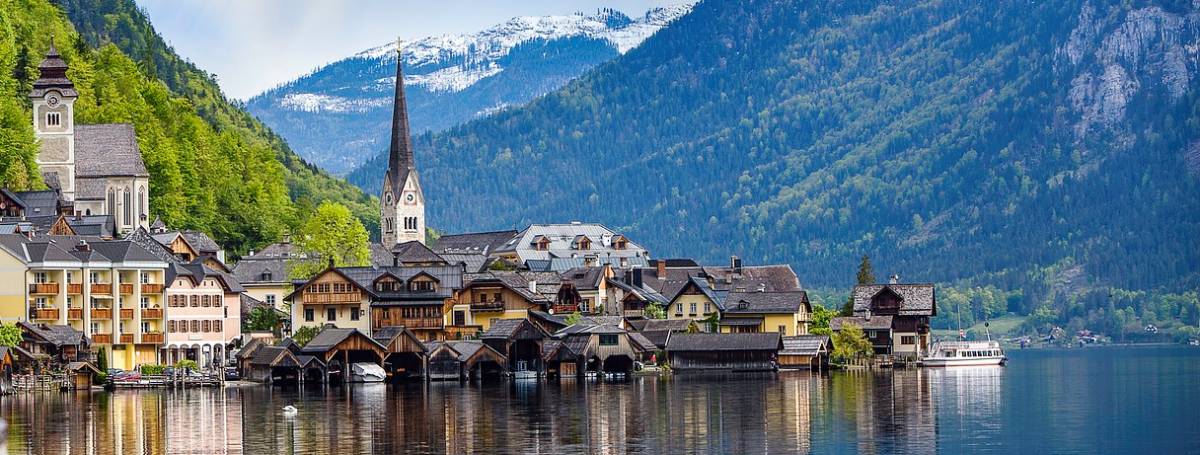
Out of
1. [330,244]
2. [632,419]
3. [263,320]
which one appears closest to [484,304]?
[263,320]

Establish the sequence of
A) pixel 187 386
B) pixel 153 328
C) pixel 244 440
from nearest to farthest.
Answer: pixel 244 440 → pixel 187 386 → pixel 153 328

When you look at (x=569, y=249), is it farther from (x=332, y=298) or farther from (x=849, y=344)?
(x=332, y=298)

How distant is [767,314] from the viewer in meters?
146

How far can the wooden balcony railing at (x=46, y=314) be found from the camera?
11425cm

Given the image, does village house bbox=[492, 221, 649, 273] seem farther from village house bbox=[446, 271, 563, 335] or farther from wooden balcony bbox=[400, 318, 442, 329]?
wooden balcony bbox=[400, 318, 442, 329]

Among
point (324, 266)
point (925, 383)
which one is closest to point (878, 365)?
point (925, 383)

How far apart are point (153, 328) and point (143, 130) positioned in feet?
169

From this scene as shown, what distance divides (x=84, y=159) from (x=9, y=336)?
46113 mm

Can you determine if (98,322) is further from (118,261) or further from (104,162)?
(104,162)

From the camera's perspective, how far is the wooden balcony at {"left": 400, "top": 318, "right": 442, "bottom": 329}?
12912 cm

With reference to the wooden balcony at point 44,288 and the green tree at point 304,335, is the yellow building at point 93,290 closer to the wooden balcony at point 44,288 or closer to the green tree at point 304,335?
the wooden balcony at point 44,288

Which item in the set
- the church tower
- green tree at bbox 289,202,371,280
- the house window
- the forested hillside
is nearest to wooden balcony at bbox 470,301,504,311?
the house window

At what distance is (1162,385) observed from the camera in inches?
4658

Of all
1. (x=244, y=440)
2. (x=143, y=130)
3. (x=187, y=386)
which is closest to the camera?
(x=244, y=440)
